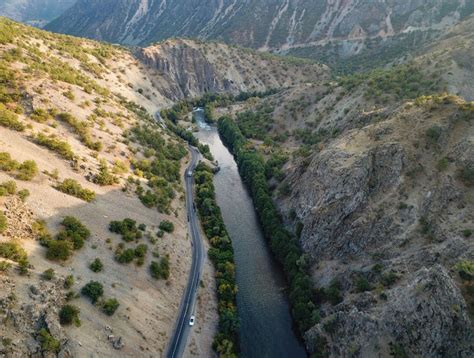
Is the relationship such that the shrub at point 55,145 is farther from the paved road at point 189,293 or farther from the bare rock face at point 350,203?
the bare rock face at point 350,203

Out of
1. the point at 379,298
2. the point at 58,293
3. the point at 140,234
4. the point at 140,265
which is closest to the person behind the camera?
the point at 58,293

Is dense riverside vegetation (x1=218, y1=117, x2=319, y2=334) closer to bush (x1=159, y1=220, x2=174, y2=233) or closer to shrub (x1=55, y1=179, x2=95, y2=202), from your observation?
bush (x1=159, y1=220, x2=174, y2=233)

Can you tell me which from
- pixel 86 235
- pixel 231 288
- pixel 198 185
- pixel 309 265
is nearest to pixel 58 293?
pixel 86 235

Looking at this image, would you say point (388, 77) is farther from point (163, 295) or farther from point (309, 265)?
point (163, 295)

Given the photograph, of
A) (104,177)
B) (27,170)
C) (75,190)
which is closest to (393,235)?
(104,177)

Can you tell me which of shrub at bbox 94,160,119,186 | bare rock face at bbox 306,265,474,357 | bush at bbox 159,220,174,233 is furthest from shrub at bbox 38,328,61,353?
bare rock face at bbox 306,265,474,357
